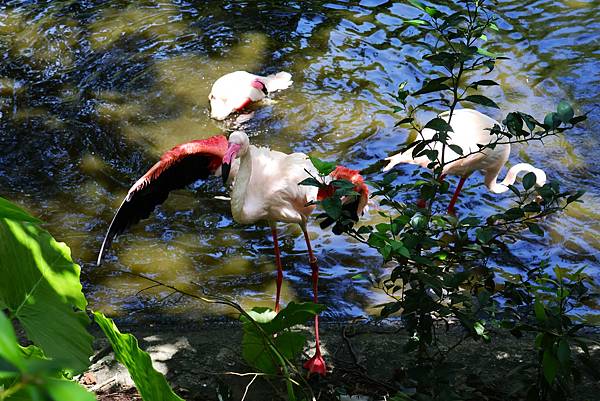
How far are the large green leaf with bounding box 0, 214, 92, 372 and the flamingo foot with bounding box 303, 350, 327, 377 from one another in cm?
131

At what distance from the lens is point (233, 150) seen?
320cm

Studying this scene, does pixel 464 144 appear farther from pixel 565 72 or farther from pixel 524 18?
pixel 524 18

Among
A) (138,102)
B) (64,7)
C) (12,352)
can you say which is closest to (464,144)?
(138,102)

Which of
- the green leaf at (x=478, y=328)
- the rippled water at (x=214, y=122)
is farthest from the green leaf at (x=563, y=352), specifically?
the rippled water at (x=214, y=122)

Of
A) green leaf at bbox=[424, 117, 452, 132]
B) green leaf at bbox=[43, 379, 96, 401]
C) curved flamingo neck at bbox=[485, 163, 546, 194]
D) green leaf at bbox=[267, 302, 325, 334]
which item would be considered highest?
green leaf at bbox=[43, 379, 96, 401]

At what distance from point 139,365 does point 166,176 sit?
1.88 m

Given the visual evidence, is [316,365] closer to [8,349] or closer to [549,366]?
[549,366]

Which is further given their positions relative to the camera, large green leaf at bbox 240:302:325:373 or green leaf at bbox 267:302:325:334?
large green leaf at bbox 240:302:325:373

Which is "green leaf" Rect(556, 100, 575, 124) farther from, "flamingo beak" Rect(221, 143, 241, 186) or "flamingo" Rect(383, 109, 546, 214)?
"flamingo" Rect(383, 109, 546, 214)

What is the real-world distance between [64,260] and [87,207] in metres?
2.91

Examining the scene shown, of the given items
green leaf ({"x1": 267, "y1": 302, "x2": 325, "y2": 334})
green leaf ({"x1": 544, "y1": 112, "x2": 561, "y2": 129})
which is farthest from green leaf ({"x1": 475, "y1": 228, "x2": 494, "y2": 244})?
green leaf ({"x1": 267, "y1": 302, "x2": 325, "y2": 334})

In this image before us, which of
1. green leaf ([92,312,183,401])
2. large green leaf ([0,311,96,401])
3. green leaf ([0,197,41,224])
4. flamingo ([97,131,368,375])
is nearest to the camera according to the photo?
large green leaf ([0,311,96,401])

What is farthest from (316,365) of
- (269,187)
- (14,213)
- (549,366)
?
(14,213)

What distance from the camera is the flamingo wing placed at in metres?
3.25
